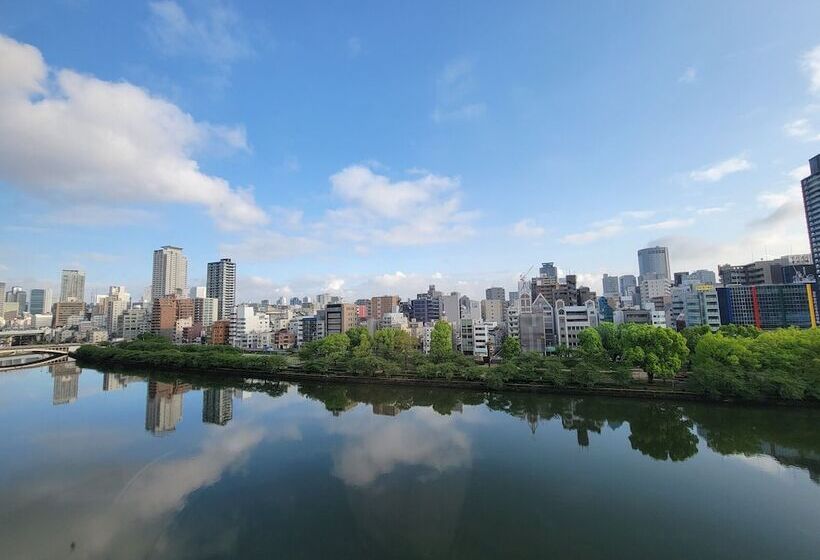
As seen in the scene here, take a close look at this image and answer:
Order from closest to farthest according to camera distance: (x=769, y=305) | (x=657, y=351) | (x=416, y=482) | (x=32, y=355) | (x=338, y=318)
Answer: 1. (x=416, y=482)
2. (x=657, y=351)
3. (x=769, y=305)
4. (x=338, y=318)
5. (x=32, y=355)

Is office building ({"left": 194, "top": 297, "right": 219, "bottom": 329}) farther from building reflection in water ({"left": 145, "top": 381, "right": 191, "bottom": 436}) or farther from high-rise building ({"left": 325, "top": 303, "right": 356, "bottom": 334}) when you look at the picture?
building reflection in water ({"left": 145, "top": 381, "right": 191, "bottom": 436})

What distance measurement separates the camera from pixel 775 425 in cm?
1202

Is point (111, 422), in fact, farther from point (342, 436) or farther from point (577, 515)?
point (577, 515)

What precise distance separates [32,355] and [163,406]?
122 feet

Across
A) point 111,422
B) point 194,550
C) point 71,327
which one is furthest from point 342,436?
point 71,327

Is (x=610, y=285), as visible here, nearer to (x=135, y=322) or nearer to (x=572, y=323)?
(x=572, y=323)

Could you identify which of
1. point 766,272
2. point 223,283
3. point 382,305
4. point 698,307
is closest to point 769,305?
point 698,307

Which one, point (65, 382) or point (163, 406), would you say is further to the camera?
point (65, 382)

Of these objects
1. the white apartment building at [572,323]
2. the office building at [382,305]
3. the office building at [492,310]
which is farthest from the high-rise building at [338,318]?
the office building at [492,310]

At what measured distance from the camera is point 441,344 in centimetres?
2328

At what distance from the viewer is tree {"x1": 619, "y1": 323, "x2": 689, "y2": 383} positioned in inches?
627

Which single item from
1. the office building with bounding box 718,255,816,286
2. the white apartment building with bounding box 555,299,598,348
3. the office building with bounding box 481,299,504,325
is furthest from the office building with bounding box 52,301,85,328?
the office building with bounding box 718,255,816,286

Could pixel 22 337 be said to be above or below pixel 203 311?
below

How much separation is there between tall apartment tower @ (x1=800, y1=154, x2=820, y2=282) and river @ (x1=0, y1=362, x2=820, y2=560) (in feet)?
104
